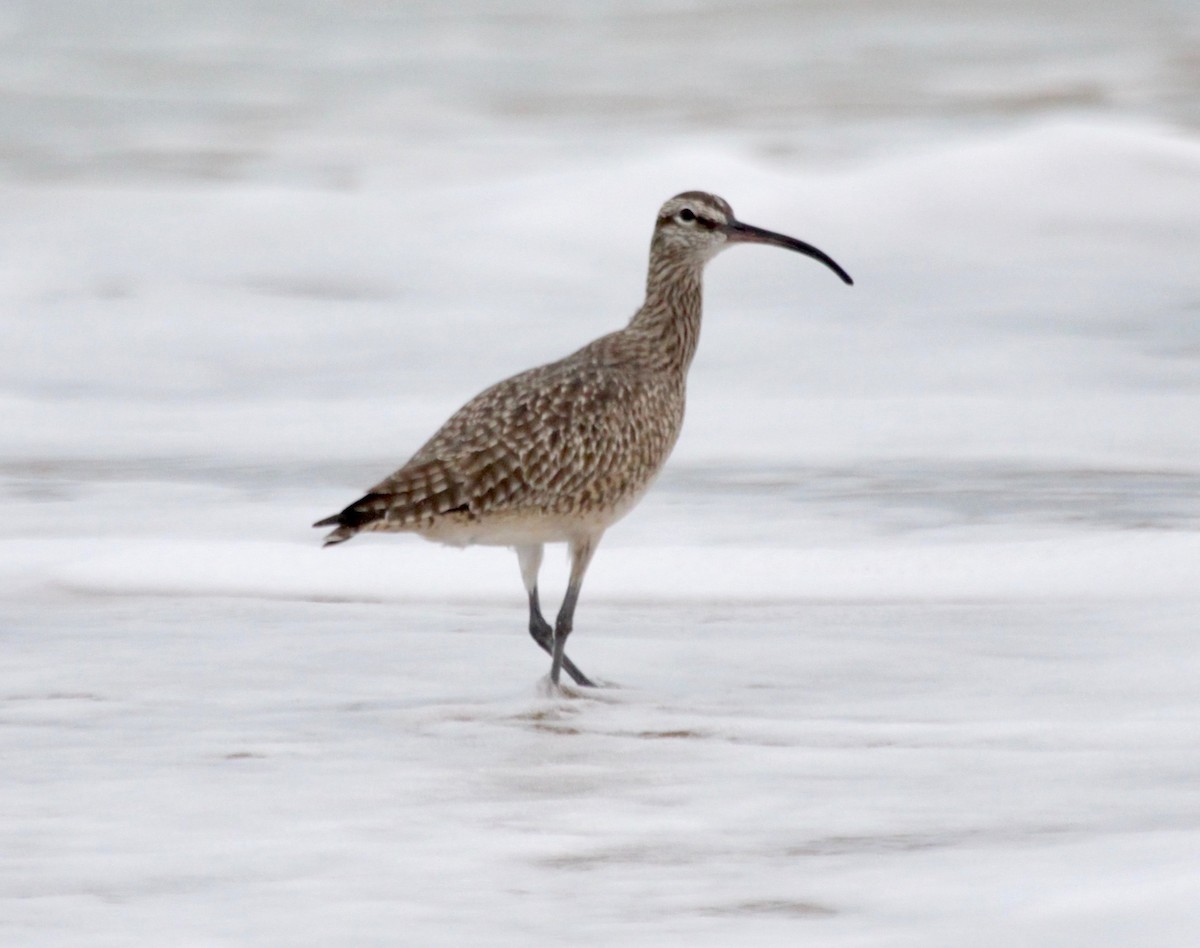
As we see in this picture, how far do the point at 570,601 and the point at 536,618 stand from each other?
212 millimetres

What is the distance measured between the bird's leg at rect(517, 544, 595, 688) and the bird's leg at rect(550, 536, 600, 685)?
34mm

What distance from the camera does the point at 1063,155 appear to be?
18391 mm

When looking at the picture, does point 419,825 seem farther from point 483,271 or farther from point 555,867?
point 483,271

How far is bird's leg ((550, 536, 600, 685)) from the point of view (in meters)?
6.86

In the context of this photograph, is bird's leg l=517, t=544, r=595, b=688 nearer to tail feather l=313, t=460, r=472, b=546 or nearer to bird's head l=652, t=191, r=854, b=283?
tail feather l=313, t=460, r=472, b=546

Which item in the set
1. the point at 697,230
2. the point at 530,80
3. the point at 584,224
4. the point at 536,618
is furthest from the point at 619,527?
the point at 530,80

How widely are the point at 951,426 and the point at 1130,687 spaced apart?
514 cm

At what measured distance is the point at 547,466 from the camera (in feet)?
22.5

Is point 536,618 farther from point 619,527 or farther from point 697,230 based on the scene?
point 619,527

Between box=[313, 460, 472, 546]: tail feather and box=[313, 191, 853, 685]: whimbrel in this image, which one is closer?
box=[313, 460, 472, 546]: tail feather

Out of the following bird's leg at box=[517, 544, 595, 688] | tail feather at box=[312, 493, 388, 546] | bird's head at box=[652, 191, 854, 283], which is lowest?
bird's leg at box=[517, 544, 595, 688]

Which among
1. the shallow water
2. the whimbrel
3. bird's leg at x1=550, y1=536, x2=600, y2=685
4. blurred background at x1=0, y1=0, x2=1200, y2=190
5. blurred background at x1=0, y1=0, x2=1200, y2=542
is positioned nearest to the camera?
the shallow water

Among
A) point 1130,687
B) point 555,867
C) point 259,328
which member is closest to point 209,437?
point 259,328

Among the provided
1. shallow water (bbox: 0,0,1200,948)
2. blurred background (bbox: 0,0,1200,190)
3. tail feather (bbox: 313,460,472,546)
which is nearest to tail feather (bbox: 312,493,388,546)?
tail feather (bbox: 313,460,472,546)
